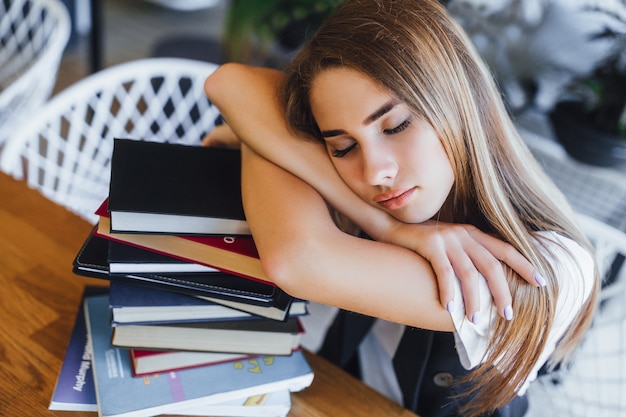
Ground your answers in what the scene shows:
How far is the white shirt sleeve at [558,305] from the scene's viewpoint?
0.65 meters

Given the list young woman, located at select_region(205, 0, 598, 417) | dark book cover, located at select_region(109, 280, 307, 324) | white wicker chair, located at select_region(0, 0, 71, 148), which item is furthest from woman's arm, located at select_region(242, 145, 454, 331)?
white wicker chair, located at select_region(0, 0, 71, 148)

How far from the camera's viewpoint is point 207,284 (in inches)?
25.5

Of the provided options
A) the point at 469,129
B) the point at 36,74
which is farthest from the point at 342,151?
the point at 36,74

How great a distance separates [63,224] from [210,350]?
0.38 m

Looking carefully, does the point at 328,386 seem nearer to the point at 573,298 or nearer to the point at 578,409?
the point at 573,298

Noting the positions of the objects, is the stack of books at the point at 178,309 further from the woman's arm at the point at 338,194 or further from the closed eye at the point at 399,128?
the closed eye at the point at 399,128

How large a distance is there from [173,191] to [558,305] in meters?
0.47

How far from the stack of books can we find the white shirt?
0.19 m

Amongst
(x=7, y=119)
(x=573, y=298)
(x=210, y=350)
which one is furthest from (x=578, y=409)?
(x=7, y=119)

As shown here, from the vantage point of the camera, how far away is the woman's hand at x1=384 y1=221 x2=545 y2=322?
63 cm

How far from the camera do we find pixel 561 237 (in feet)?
2.40

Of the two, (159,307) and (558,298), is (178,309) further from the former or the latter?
(558,298)

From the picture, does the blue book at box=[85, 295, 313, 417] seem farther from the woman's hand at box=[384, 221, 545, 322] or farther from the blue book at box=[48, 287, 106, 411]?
the woman's hand at box=[384, 221, 545, 322]

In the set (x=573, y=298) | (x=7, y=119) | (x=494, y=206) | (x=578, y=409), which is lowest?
(x=578, y=409)
